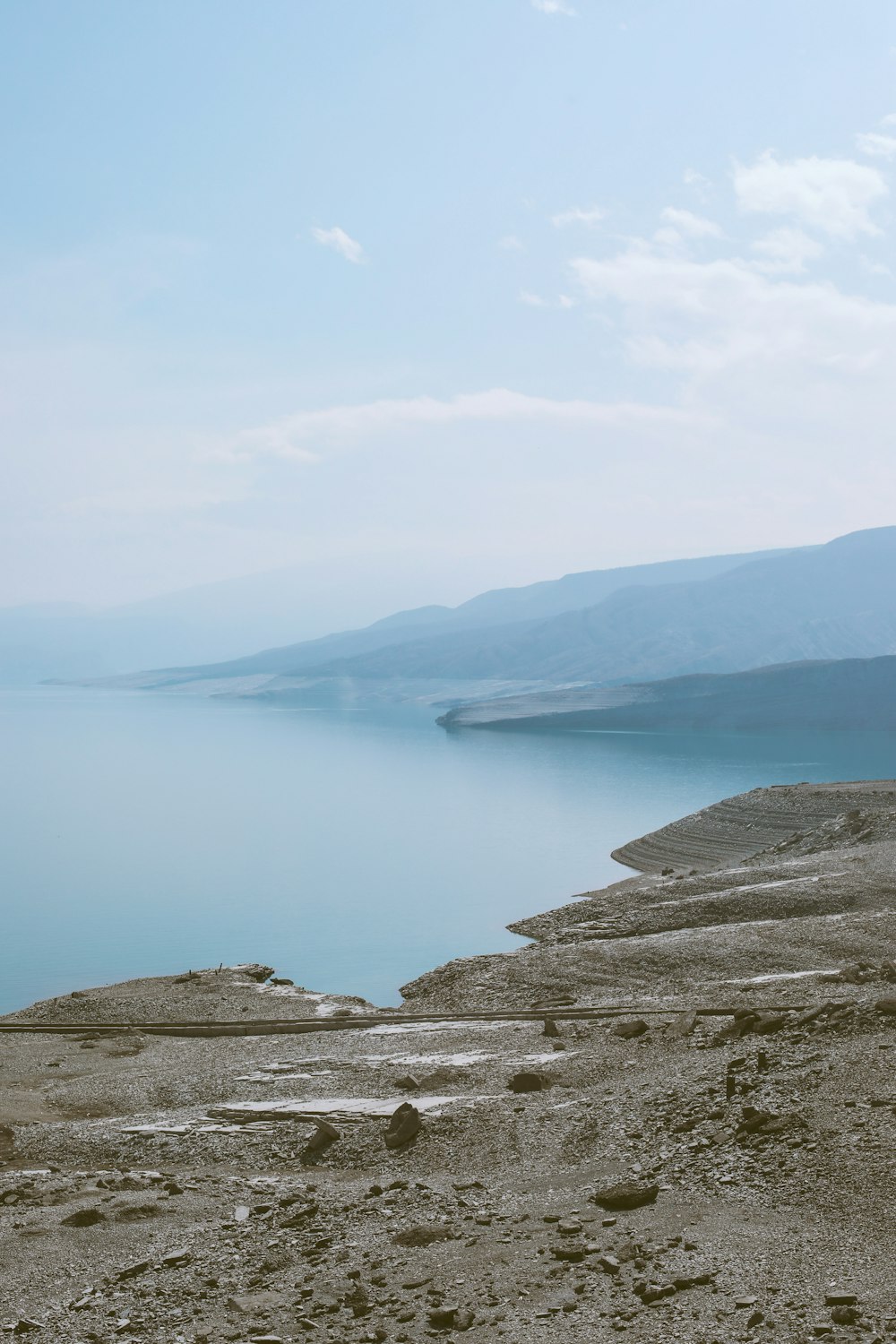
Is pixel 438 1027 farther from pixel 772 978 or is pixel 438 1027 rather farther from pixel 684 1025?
pixel 772 978

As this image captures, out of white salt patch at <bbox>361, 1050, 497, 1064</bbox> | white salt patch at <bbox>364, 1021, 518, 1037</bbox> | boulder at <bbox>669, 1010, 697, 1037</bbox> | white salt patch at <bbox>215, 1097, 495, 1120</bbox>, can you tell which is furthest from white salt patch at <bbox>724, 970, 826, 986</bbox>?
white salt patch at <bbox>215, 1097, 495, 1120</bbox>

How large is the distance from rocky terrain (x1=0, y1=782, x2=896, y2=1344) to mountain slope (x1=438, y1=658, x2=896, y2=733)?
9476 cm

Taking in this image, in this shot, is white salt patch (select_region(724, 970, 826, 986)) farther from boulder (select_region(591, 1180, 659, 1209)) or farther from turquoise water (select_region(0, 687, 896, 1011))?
turquoise water (select_region(0, 687, 896, 1011))

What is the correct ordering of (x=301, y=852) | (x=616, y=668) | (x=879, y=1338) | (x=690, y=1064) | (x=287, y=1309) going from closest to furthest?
(x=879, y=1338) < (x=287, y=1309) < (x=690, y=1064) < (x=301, y=852) < (x=616, y=668)

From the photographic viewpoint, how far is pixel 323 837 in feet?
146

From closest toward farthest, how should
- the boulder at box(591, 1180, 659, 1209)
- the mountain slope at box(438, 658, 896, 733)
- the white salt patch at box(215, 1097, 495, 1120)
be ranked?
the boulder at box(591, 1180, 659, 1209) < the white salt patch at box(215, 1097, 495, 1120) < the mountain slope at box(438, 658, 896, 733)

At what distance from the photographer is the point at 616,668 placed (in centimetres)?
19338

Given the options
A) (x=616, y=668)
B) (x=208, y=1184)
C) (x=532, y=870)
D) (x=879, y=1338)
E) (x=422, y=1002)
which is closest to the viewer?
(x=879, y=1338)

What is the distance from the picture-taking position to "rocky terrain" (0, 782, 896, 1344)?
521cm

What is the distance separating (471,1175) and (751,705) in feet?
344

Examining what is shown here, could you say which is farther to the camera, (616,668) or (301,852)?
(616,668)

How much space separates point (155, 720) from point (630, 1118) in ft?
404

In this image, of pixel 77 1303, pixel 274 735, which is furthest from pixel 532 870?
pixel 274 735

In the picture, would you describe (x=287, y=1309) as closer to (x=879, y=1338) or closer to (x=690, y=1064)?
(x=879, y=1338)
